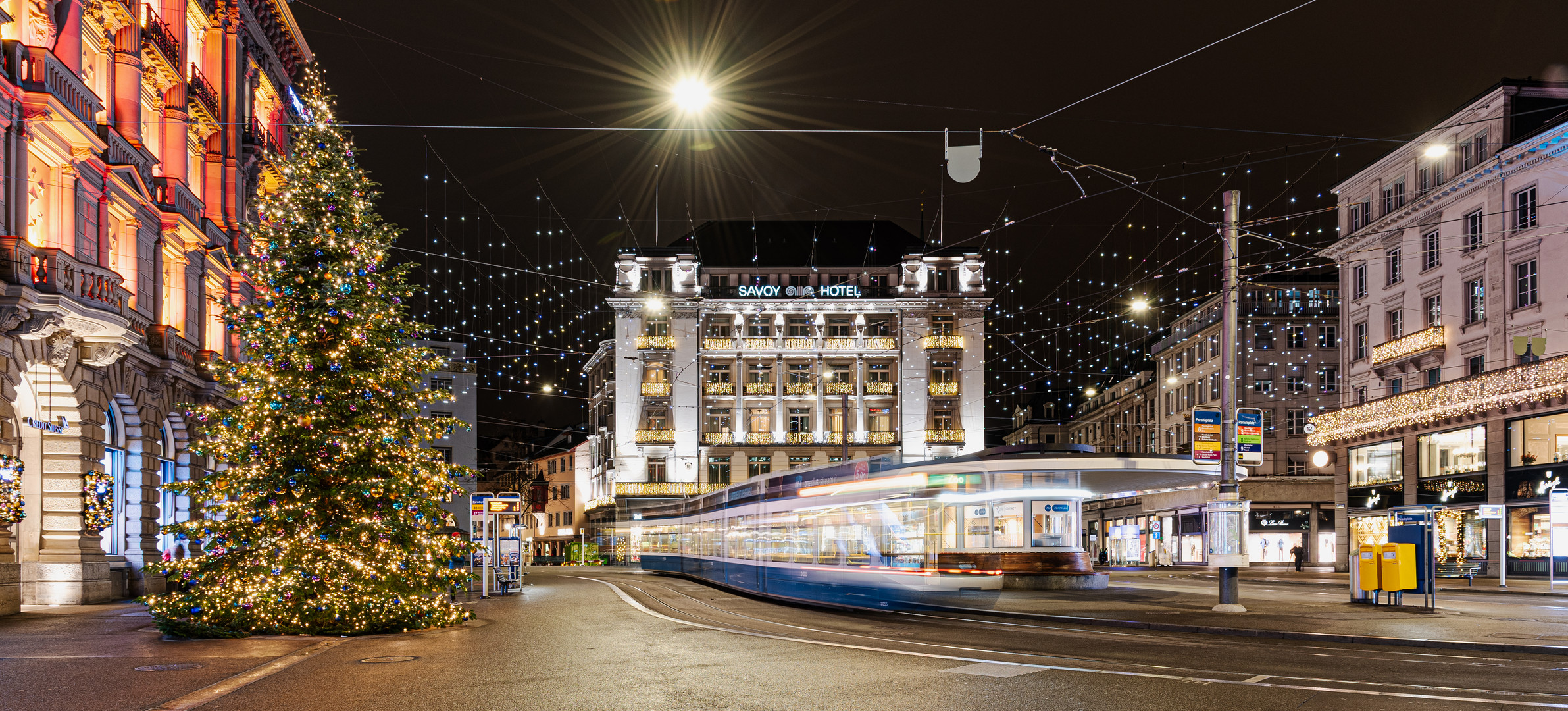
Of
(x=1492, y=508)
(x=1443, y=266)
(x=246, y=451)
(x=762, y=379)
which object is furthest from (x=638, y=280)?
(x=246, y=451)

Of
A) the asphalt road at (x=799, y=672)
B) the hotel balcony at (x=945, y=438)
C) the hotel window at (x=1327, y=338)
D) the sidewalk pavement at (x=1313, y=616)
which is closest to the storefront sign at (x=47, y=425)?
the asphalt road at (x=799, y=672)

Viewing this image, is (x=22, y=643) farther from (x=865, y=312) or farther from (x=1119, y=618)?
(x=865, y=312)

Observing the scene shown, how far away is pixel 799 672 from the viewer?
12.8 metres

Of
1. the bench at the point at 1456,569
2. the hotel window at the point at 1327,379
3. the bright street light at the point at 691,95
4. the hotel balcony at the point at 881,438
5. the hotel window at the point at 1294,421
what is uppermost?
the bright street light at the point at 691,95

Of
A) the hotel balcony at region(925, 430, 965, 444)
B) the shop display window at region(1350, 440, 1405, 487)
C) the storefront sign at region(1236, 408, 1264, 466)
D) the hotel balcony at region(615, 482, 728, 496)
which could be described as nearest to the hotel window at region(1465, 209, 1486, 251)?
the shop display window at region(1350, 440, 1405, 487)

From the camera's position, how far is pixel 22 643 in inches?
655

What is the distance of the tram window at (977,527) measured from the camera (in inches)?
906

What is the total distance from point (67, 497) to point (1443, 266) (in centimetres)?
4308

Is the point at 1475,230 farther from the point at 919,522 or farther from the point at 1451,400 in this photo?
the point at 919,522

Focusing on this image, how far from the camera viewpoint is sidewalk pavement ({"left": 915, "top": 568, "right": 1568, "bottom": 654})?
17.1 m

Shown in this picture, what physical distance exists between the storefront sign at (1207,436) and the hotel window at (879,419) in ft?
179

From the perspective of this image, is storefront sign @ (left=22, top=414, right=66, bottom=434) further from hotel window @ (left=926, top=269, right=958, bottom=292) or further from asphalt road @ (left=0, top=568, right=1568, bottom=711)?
Answer: hotel window @ (left=926, top=269, right=958, bottom=292)

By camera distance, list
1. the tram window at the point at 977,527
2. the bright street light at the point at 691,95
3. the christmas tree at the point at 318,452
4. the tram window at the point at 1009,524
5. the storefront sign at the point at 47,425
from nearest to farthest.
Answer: the christmas tree at the point at 318,452, the bright street light at the point at 691,95, the tram window at the point at 977,527, the storefront sign at the point at 47,425, the tram window at the point at 1009,524

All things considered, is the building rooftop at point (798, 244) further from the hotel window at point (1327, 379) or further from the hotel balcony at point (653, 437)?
the hotel window at point (1327, 379)
